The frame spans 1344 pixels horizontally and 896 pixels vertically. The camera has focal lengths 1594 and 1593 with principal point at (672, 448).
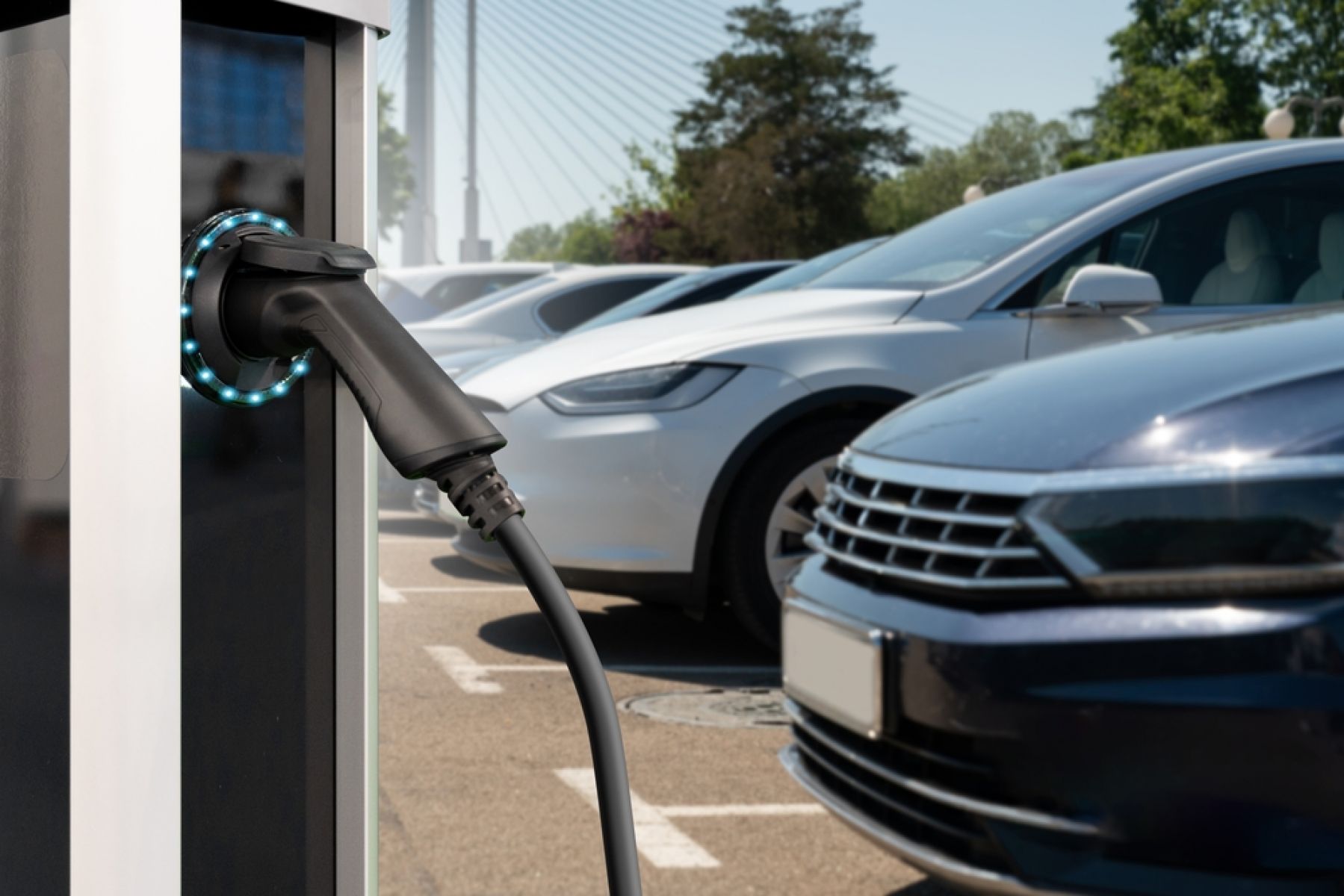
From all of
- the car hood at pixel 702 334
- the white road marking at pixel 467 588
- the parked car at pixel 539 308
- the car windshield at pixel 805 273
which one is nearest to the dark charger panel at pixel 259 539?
the car hood at pixel 702 334

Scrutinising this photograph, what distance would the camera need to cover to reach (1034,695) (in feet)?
7.09

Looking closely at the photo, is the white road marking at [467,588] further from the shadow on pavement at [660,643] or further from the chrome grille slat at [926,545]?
the chrome grille slat at [926,545]

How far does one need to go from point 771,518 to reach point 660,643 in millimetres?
784

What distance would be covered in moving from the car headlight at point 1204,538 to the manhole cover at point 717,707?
2.07 metres

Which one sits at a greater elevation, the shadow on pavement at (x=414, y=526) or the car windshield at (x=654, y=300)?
the car windshield at (x=654, y=300)

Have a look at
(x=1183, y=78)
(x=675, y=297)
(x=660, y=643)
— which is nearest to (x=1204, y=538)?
(x=660, y=643)

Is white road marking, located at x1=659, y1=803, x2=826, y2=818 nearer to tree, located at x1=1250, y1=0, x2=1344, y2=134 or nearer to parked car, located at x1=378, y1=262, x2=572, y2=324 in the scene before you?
parked car, located at x1=378, y1=262, x2=572, y2=324

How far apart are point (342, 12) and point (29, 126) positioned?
13cm

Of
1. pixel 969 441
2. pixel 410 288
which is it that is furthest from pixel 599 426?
pixel 410 288

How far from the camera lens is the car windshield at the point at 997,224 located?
497 cm

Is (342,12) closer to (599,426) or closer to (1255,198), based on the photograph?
(599,426)

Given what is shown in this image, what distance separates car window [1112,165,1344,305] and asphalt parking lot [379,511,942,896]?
1744 millimetres

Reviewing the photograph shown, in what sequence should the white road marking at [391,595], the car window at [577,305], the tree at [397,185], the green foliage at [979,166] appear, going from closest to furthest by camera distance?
the white road marking at [391,595]
the car window at [577,305]
the green foliage at [979,166]
the tree at [397,185]

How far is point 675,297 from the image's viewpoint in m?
7.64
